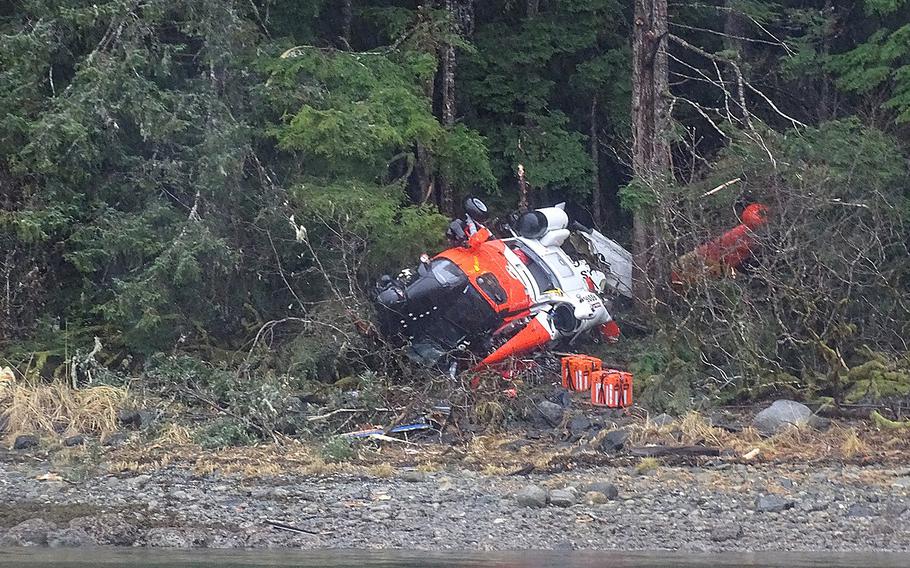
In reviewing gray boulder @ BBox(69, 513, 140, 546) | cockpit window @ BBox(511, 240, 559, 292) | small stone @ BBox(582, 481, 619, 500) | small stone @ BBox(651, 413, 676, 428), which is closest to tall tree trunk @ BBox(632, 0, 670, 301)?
cockpit window @ BBox(511, 240, 559, 292)

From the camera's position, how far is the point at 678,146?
755 inches

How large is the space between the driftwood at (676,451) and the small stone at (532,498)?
2178mm

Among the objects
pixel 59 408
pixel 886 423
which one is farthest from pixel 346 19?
pixel 886 423

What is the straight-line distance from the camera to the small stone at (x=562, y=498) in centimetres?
1081

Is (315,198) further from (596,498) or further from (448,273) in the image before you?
(596,498)

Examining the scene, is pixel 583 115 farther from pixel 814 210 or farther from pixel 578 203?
pixel 814 210

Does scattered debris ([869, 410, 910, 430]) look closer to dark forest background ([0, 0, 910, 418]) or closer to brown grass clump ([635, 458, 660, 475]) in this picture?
dark forest background ([0, 0, 910, 418])

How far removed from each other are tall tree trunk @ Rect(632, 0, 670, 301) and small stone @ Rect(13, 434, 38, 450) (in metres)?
8.48

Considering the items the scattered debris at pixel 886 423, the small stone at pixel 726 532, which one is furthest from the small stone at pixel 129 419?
the scattered debris at pixel 886 423

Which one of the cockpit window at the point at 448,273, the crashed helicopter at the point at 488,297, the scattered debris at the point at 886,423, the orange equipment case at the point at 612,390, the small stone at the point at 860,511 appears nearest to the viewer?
the small stone at the point at 860,511

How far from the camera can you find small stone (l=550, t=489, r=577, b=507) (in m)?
10.8

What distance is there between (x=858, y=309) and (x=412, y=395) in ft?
17.9

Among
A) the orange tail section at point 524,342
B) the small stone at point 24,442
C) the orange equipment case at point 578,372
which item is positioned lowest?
the small stone at point 24,442

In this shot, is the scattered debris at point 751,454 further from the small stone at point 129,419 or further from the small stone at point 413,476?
the small stone at point 129,419
